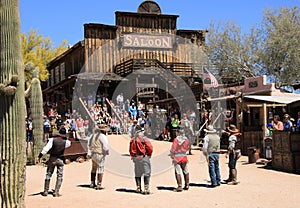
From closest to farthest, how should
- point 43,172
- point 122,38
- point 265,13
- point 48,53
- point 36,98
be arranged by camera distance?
point 43,172 < point 36,98 < point 265,13 < point 122,38 < point 48,53

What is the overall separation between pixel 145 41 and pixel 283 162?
22.7 m

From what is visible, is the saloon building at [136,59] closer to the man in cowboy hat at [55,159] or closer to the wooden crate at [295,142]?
the wooden crate at [295,142]

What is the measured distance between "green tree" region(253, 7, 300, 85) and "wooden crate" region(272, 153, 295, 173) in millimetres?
16961

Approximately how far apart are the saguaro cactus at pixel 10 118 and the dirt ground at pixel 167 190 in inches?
74.5

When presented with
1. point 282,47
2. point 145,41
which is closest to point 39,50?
point 145,41

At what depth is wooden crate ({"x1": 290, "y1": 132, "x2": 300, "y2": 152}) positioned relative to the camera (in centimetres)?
1276

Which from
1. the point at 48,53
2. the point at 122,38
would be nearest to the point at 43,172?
the point at 122,38

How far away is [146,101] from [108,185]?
64.1ft

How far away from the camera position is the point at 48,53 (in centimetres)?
4694

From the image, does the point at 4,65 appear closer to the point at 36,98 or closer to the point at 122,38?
the point at 36,98

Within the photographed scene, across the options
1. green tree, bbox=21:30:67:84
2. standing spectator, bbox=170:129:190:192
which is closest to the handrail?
green tree, bbox=21:30:67:84

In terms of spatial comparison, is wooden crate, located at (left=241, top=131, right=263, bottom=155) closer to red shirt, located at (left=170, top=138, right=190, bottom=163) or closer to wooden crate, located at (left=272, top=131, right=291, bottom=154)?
wooden crate, located at (left=272, top=131, right=291, bottom=154)

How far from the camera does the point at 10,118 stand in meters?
6.86

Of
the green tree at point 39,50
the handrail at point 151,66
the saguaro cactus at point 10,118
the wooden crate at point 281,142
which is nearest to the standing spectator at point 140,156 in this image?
the saguaro cactus at point 10,118
